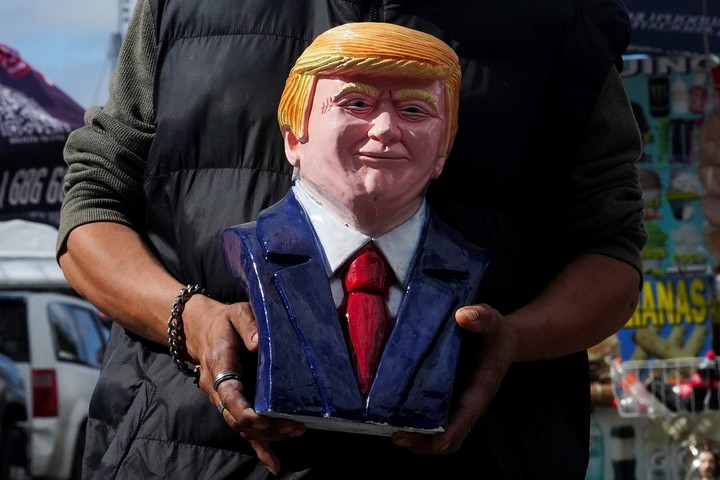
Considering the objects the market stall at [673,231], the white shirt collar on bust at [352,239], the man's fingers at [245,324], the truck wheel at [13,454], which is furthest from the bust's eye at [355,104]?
the truck wheel at [13,454]

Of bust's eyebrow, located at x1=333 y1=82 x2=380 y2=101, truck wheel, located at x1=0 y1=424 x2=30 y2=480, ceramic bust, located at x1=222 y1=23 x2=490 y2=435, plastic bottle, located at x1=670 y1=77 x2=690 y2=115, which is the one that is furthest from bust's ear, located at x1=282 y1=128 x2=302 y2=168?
truck wheel, located at x1=0 y1=424 x2=30 y2=480

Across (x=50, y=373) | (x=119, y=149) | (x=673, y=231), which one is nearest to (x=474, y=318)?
(x=119, y=149)

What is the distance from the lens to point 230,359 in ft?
5.51

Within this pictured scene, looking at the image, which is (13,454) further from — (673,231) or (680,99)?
(680,99)

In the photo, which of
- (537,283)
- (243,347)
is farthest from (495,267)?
(243,347)

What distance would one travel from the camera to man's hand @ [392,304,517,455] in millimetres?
1647

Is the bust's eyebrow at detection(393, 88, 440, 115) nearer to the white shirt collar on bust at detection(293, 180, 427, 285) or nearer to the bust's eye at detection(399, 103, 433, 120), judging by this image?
the bust's eye at detection(399, 103, 433, 120)

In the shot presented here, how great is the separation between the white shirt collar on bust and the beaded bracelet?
0.21 m

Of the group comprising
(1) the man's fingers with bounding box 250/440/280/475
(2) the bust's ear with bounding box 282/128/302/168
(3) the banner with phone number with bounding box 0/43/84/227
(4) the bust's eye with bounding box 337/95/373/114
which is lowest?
(3) the banner with phone number with bounding box 0/43/84/227

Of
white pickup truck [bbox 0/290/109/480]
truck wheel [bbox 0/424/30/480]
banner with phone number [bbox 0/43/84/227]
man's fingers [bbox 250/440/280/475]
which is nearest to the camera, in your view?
man's fingers [bbox 250/440/280/475]

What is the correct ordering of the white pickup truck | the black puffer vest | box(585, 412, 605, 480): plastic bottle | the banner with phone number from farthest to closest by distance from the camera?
the banner with phone number
the white pickup truck
box(585, 412, 605, 480): plastic bottle
the black puffer vest

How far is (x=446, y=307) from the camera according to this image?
1701mm

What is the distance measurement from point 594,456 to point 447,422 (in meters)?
4.38

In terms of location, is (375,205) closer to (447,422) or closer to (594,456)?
(447,422)
